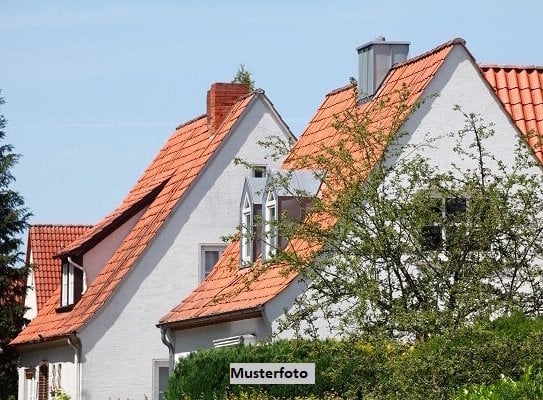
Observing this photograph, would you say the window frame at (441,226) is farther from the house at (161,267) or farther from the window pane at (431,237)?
the house at (161,267)

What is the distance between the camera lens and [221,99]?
38344 millimetres

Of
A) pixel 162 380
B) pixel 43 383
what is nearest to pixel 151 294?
pixel 162 380

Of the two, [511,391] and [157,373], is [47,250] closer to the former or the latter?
[157,373]

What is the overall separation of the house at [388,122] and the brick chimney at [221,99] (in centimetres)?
425

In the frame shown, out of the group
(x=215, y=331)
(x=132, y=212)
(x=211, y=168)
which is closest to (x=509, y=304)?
(x=215, y=331)

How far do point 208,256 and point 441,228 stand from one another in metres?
17.0

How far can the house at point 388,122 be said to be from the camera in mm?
27781

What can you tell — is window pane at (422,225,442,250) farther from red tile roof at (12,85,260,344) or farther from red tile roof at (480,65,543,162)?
red tile roof at (12,85,260,344)

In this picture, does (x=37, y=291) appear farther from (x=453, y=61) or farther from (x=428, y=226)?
(x=428, y=226)

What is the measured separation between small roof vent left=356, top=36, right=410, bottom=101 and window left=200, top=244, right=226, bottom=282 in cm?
573

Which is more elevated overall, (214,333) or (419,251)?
(214,333)

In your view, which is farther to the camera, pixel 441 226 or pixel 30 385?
pixel 30 385

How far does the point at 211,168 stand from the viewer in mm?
35938

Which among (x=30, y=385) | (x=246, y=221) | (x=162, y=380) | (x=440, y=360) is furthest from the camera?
Result: (x=30, y=385)
